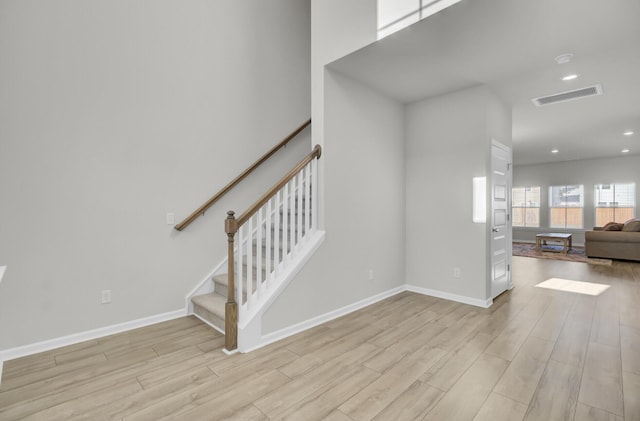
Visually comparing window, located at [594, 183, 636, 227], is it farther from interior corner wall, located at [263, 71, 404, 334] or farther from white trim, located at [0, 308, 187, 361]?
white trim, located at [0, 308, 187, 361]

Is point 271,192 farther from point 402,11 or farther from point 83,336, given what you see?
point 83,336

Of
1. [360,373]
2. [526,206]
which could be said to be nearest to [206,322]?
[360,373]

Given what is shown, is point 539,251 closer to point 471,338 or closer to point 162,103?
point 471,338

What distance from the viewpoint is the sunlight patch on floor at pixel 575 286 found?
4.30 metres

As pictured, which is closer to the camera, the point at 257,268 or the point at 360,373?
the point at 360,373

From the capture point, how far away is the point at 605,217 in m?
9.09

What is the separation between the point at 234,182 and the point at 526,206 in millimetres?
10663

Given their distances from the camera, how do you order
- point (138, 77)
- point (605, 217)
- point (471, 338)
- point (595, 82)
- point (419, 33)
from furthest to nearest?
1. point (605, 217)
2. point (595, 82)
3. point (138, 77)
4. point (471, 338)
5. point (419, 33)

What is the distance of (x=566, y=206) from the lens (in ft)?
31.9

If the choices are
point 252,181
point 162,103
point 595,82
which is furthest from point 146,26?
point 595,82

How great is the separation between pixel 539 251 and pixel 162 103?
892 centimetres

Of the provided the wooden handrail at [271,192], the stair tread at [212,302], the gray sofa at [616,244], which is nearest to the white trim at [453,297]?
the wooden handrail at [271,192]

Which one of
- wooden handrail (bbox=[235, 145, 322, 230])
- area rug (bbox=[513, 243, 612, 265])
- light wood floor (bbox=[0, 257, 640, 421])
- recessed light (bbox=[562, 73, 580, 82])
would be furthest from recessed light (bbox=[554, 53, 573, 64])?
area rug (bbox=[513, 243, 612, 265])

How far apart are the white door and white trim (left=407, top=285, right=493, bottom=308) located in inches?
11.0
